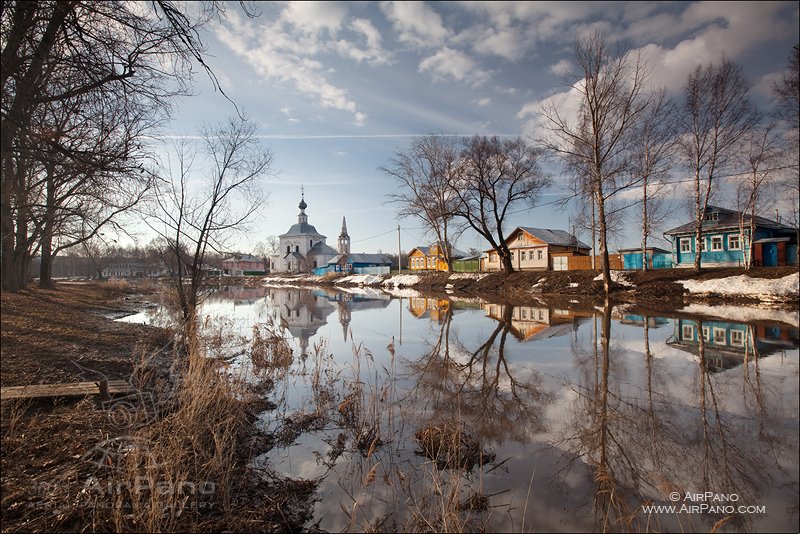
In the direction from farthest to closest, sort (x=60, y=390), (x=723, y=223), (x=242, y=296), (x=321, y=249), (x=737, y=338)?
(x=321, y=249) → (x=242, y=296) → (x=723, y=223) → (x=737, y=338) → (x=60, y=390)

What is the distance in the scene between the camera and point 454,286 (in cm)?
3628

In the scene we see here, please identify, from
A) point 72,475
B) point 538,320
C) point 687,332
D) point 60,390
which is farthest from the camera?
→ point 538,320

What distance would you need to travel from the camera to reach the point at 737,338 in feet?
32.0

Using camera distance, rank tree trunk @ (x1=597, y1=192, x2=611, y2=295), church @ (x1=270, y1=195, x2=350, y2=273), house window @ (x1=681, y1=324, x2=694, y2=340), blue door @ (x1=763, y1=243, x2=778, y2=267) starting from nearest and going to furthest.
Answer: house window @ (x1=681, y1=324, x2=694, y2=340), tree trunk @ (x1=597, y1=192, x2=611, y2=295), blue door @ (x1=763, y1=243, x2=778, y2=267), church @ (x1=270, y1=195, x2=350, y2=273)

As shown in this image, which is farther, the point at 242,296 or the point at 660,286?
the point at 242,296

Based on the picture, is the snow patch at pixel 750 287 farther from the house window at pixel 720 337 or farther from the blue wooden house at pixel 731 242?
the house window at pixel 720 337

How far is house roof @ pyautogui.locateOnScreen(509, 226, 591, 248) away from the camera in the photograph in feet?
148

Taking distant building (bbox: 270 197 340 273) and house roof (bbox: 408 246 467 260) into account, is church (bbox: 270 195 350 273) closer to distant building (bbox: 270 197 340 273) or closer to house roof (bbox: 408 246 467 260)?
distant building (bbox: 270 197 340 273)

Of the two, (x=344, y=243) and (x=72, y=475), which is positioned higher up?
(x=344, y=243)

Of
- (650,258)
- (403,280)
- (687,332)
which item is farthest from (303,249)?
(687,332)

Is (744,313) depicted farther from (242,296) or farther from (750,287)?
(242,296)

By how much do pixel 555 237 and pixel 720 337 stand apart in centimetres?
3942

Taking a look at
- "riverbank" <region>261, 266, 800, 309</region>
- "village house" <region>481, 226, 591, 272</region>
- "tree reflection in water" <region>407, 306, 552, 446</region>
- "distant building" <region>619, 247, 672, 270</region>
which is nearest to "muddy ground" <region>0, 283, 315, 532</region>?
"tree reflection in water" <region>407, 306, 552, 446</region>
